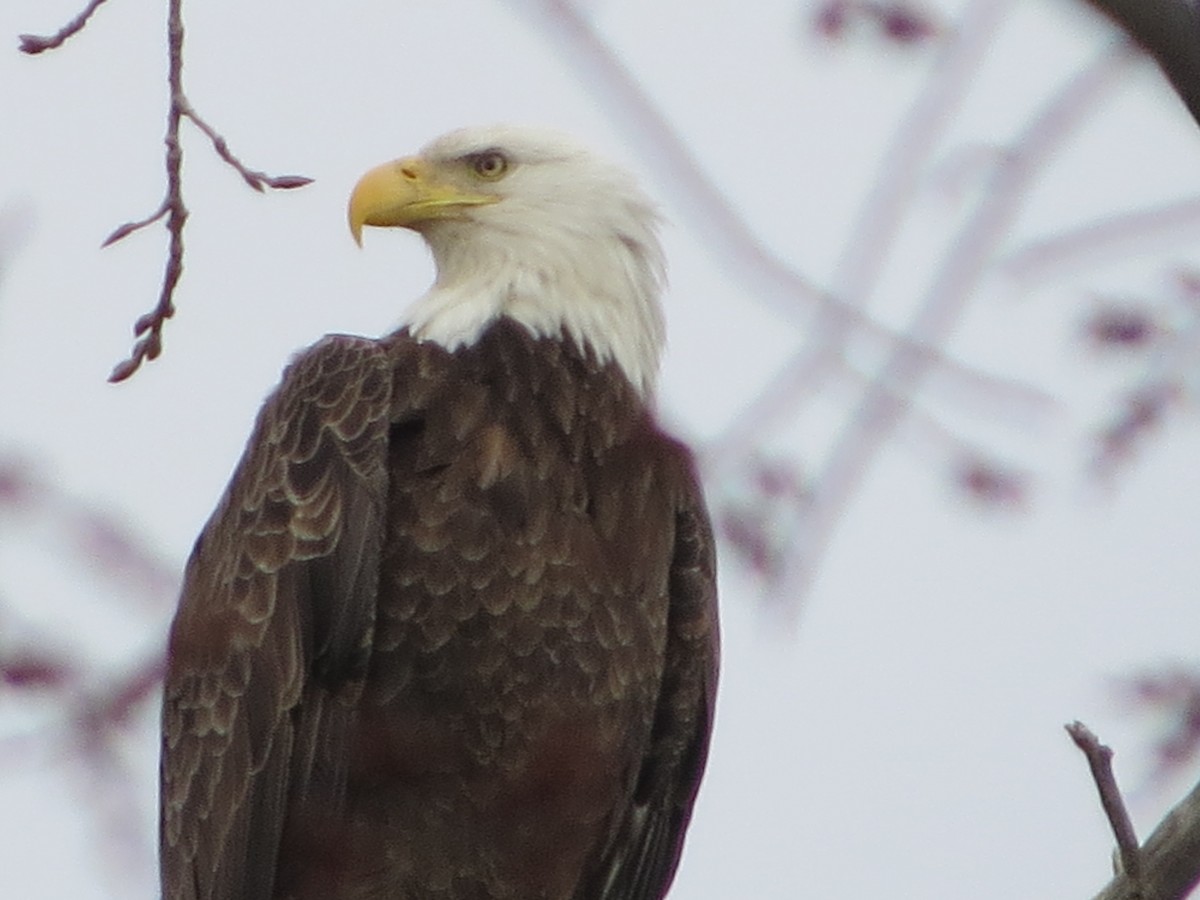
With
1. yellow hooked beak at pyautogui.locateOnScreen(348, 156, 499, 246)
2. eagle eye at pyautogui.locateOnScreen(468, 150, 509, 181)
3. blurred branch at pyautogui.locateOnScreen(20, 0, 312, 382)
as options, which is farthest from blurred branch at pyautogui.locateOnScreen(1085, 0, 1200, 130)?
eagle eye at pyautogui.locateOnScreen(468, 150, 509, 181)

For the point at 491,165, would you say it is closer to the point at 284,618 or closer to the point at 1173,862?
the point at 284,618

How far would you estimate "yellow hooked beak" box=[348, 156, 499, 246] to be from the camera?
5.20 meters

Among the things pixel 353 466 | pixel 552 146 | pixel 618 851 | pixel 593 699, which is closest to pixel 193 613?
pixel 353 466

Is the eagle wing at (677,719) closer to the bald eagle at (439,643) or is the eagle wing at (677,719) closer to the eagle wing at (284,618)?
the bald eagle at (439,643)

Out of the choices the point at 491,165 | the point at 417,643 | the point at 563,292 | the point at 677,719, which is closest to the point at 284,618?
the point at 417,643

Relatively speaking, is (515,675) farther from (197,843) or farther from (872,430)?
(872,430)

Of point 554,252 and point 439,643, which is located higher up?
point 554,252

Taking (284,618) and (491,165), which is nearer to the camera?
(284,618)

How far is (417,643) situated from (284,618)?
0.30 metres

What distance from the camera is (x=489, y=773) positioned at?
452 centimetres

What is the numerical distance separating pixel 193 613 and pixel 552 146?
1.82 m

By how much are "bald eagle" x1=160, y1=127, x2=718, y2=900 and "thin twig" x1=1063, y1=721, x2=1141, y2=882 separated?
51.3 inches

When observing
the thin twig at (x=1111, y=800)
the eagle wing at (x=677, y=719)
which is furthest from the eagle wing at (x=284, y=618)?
the thin twig at (x=1111, y=800)

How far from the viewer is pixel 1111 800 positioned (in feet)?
11.0
